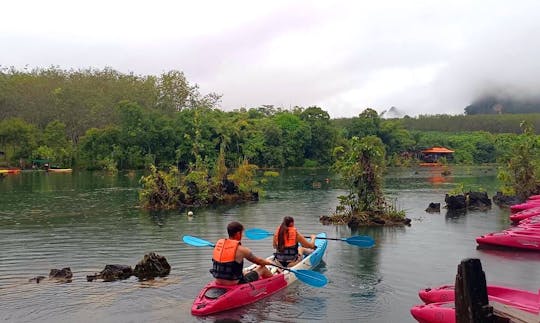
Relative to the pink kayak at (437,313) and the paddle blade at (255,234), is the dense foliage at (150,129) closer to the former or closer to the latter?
the paddle blade at (255,234)

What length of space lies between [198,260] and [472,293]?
9.84 m

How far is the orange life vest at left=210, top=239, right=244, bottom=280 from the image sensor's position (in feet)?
36.4

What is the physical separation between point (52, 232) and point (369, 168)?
1283 cm

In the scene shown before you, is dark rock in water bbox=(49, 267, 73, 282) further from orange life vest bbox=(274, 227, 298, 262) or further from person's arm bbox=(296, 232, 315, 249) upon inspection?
person's arm bbox=(296, 232, 315, 249)

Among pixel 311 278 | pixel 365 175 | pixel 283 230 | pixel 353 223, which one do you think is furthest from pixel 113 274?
pixel 365 175

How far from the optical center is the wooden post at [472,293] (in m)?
7.26

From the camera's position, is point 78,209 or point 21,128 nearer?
point 78,209

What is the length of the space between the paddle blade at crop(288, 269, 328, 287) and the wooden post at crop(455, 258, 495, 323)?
5.10 m

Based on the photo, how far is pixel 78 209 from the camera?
28641 mm

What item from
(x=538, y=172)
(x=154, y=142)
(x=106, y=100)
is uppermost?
(x=106, y=100)

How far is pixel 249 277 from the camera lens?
465 inches

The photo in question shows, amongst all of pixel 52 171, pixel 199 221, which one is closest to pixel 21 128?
pixel 52 171

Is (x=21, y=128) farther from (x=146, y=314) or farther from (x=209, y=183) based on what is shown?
(x=146, y=314)

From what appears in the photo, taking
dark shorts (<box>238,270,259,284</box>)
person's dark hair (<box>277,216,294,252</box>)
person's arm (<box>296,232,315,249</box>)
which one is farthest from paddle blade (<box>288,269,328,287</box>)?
person's arm (<box>296,232,315,249</box>)
